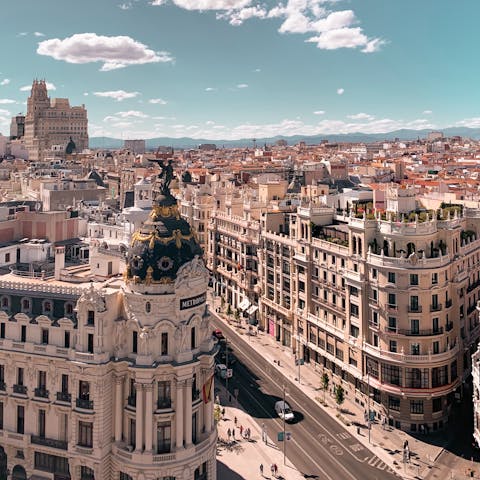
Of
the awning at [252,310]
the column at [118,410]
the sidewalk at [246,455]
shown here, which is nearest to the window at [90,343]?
the column at [118,410]

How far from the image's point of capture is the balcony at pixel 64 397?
207 feet

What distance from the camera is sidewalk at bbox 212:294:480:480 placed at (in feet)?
242

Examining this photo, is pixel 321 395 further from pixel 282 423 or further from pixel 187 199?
pixel 187 199

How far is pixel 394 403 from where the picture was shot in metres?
84.5

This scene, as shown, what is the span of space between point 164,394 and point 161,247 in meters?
15.9

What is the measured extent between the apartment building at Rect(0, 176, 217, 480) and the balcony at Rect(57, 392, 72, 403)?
11cm

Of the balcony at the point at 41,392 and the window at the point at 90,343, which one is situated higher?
the window at the point at 90,343

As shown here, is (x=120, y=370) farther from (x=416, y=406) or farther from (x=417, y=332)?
(x=416, y=406)

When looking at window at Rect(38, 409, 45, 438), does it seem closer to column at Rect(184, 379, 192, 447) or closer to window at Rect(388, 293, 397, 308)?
column at Rect(184, 379, 192, 447)

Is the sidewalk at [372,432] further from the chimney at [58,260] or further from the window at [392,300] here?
the chimney at [58,260]

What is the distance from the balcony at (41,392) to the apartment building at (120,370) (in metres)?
0.11

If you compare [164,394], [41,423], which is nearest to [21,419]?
[41,423]

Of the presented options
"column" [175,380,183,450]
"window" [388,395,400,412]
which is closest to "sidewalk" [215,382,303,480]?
"column" [175,380,183,450]

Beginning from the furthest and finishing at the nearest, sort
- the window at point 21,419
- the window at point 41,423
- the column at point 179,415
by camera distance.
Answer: the window at point 21,419 < the window at point 41,423 < the column at point 179,415
